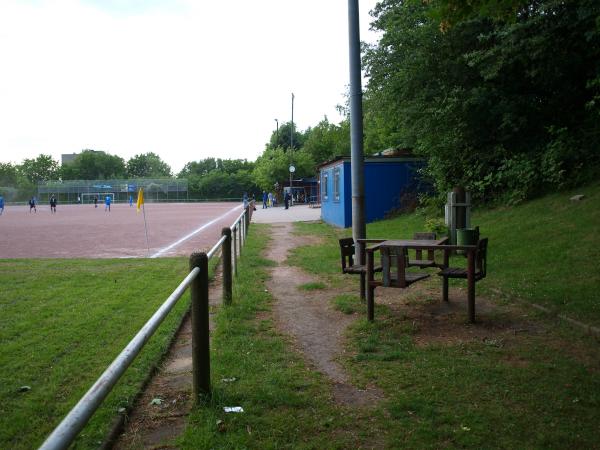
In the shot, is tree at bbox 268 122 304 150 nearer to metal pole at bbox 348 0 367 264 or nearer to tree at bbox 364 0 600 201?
tree at bbox 364 0 600 201

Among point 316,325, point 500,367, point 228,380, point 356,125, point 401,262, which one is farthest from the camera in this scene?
point 356,125

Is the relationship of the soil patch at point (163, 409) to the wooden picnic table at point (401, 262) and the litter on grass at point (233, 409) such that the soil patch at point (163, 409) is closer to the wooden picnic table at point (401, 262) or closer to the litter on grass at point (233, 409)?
the litter on grass at point (233, 409)

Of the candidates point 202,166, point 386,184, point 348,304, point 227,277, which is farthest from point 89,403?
point 202,166

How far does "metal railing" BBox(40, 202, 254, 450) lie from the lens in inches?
71.4

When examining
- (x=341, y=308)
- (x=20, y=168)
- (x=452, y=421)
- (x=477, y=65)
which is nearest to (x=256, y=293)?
(x=341, y=308)

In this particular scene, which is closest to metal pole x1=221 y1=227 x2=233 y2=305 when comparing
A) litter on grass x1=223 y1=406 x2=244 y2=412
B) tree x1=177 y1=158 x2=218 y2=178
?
litter on grass x1=223 y1=406 x2=244 y2=412

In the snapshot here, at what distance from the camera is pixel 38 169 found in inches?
5423

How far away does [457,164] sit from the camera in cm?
1869

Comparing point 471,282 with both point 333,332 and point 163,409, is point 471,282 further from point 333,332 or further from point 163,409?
point 163,409

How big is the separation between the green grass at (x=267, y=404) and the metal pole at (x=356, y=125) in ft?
12.1

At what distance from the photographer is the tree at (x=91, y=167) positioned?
130000 millimetres

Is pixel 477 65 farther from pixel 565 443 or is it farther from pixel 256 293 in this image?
pixel 565 443

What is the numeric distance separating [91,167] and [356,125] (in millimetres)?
131030

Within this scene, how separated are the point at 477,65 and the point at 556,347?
43.8ft
